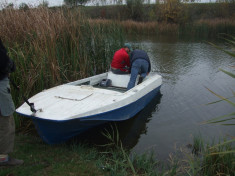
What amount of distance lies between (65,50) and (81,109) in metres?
2.67

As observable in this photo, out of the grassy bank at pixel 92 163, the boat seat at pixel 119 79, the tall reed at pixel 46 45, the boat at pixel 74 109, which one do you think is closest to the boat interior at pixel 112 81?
the boat seat at pixel 119 79

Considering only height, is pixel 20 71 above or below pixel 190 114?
above

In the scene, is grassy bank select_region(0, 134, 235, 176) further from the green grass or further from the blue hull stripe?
the blue hull stripe

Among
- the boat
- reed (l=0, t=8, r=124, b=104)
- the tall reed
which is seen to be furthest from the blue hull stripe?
reed (l=0, t=8, r=124, b=104)

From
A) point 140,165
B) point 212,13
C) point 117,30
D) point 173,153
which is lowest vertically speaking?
point 173,153

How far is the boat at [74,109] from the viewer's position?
341 cm

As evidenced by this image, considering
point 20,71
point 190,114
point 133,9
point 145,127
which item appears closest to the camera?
point 20,71

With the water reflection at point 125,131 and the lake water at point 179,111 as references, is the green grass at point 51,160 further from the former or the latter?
the lake water at point 179,111

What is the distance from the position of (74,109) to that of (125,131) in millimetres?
1581

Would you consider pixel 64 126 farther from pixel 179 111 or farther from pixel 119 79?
pixel 179 111

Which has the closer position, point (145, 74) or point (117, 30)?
point (145, 74)

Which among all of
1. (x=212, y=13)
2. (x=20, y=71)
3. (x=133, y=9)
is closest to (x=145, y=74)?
(x=20, y=71)

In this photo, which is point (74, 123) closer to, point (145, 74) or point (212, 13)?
point (145, 74)

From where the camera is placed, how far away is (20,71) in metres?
4.57
